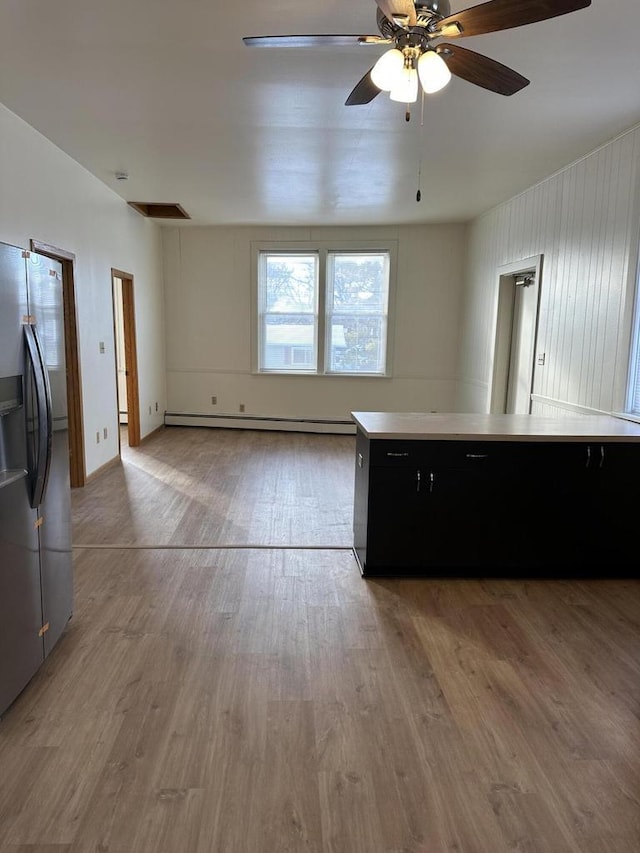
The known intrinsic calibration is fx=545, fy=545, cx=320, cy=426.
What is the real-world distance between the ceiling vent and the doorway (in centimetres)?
358

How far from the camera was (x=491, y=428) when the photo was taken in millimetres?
3143

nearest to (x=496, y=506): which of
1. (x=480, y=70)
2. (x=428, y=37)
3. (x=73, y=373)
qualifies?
(x=480, y=70)

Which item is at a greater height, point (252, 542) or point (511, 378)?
point (511, 378)

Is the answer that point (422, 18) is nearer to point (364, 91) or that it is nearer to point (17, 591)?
point (364, 91)

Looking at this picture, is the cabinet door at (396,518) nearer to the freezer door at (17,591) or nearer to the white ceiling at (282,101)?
the freezer door at (17,591)

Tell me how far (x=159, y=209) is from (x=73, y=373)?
2.58 m

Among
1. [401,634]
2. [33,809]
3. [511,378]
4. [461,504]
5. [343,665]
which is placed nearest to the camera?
[33,809]

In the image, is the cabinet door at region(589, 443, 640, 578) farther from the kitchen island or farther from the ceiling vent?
the ceiling vent

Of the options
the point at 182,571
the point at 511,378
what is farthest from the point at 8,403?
the point at 511,378

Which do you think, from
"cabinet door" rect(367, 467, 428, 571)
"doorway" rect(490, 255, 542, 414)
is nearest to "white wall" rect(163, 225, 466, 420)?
"doorway" rect(490, 255, 542, 414)

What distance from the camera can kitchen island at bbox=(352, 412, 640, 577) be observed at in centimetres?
298

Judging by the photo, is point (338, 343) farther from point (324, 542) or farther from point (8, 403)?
point (8, 403)

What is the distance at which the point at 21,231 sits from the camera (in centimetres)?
362

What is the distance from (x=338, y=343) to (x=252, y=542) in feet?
13.5
